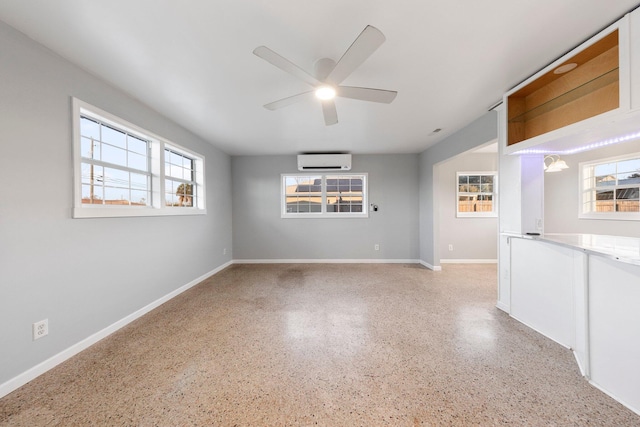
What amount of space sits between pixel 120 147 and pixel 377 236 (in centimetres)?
456

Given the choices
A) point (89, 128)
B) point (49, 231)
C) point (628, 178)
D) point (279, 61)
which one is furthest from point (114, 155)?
point (628, 178)

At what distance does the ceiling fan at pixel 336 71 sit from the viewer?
1.38 metres

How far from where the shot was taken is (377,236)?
16.9ft

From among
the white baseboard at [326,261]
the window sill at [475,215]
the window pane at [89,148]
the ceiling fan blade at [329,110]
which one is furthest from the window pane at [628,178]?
the window pane at [89,148]

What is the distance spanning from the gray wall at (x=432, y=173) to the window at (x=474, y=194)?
833 mm

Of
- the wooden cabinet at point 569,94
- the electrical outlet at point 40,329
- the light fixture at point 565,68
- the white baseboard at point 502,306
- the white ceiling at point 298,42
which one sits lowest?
the white baseboard at point 502,306

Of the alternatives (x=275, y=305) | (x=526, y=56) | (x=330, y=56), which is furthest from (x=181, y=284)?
(x=526, y=56)

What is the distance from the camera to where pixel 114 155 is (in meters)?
2.42

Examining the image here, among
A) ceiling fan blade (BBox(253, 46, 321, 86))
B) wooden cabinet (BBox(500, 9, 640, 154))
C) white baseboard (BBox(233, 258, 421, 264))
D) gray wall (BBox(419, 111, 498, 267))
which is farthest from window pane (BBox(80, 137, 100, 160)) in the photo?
gray wall (BBox(419, 111, 498, 267))

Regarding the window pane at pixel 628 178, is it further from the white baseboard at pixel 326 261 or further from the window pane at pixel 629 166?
the white baseboard at pixel 326 261

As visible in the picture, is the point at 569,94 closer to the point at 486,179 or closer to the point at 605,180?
the point at 605,180

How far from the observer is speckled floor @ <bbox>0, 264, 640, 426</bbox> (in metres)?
1.35

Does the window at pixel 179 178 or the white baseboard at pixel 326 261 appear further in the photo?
the white baseboard at pixel 326 261

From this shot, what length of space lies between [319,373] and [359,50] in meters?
2.26
